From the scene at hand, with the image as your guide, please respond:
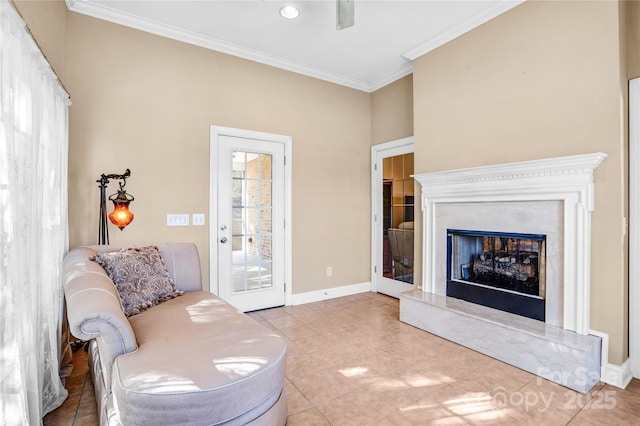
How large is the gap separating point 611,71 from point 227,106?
335 cm

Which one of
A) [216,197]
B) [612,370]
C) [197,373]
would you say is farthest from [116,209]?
[612,370]

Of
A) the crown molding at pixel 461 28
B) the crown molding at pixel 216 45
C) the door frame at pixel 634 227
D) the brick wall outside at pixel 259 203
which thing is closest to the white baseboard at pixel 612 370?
the door frame at pixel 634 227

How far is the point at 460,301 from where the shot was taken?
120 inches

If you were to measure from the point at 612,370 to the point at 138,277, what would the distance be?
337 centimetres

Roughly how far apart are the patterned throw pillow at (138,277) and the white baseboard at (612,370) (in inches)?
124

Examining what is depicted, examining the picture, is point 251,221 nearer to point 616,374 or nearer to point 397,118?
point 397,118

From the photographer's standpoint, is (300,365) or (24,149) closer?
(24,149)

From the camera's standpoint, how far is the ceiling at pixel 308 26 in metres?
2.78

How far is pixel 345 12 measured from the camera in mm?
2184

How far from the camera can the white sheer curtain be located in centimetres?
128

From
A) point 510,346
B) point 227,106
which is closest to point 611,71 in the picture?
A: point 510,346

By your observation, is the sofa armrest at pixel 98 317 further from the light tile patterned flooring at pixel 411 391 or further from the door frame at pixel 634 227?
the door frame at pixel 634 227

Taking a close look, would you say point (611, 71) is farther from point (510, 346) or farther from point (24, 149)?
point (24, 149)

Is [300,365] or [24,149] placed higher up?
[24,149]
